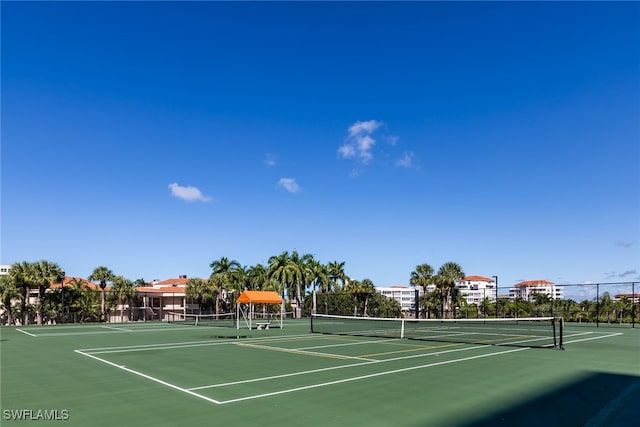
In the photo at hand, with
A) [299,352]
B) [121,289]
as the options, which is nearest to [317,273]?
[121,289]

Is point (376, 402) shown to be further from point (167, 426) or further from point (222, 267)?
point (222, 267)

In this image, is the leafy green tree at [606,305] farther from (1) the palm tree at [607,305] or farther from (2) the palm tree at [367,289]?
(2) the palm tree at [367,289]

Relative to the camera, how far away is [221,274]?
6481 cm

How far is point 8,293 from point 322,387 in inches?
1954

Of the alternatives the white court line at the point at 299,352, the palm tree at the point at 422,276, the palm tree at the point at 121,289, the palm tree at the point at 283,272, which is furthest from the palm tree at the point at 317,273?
the white court line at the point at 299,352

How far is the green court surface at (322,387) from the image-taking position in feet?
23.8

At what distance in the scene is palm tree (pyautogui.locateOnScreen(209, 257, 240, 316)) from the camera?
6394cm

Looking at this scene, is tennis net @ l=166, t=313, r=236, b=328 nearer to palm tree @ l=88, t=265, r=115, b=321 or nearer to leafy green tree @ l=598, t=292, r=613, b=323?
palm tree @ l=88, t=265, r=115, b=321

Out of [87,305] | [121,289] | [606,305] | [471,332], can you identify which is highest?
[471,332]

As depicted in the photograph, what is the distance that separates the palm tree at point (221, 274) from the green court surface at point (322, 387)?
48.1 m

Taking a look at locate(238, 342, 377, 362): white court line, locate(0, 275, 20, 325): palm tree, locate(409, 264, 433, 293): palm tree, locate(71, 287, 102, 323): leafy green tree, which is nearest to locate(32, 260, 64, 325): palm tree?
locate(0, 275, 20, 325): palm tree

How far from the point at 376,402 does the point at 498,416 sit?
2.03 metres

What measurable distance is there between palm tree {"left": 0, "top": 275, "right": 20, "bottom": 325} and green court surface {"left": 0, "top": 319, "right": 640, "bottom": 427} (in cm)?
A: 3575

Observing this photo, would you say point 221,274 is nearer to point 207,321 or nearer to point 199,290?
point 199,290
